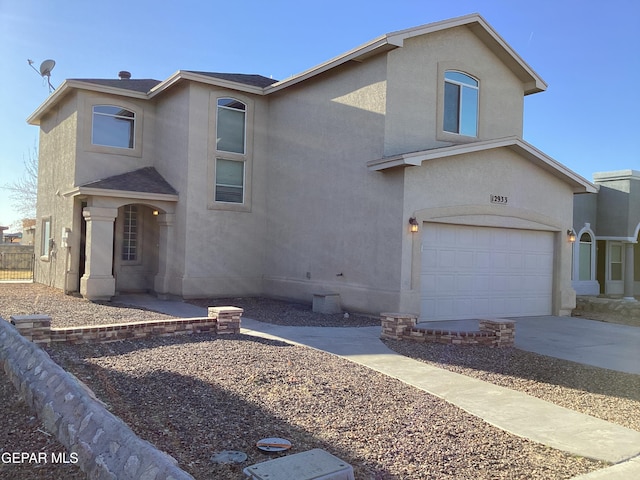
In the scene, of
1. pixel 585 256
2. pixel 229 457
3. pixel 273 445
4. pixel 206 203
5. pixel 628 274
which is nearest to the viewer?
pixel 229 457

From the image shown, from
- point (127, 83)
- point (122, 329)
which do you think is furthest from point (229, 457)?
point (127, 83)

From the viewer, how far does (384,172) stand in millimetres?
12648

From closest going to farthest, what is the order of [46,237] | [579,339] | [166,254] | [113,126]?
[579,339]
[166,254]
[113,126]
[46,237]

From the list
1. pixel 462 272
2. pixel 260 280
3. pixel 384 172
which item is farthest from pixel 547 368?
pixel 260 280

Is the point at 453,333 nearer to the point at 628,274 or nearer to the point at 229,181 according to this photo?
the point at 229,181

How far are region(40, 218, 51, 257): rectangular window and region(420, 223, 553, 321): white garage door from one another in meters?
13.3

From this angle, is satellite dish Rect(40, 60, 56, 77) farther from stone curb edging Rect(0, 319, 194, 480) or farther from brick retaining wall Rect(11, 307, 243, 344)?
stone curb edging Rect(0, 319, 194, 480)

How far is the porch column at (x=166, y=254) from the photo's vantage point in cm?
1575

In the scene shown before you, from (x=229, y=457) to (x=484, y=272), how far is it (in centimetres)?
1042

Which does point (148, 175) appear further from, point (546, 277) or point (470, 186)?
point (546, 277)

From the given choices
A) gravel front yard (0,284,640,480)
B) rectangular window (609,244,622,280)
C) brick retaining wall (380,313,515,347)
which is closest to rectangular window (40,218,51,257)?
gravel front yard (0,284,640,480)

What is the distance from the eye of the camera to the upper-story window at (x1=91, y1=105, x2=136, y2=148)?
54.2 feet

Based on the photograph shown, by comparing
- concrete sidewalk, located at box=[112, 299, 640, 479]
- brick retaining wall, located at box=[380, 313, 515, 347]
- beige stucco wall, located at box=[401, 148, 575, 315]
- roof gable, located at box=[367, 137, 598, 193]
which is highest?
roof gable, located at box=[367, 137, 598, 193]

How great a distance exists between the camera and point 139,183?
1570 centimetres
